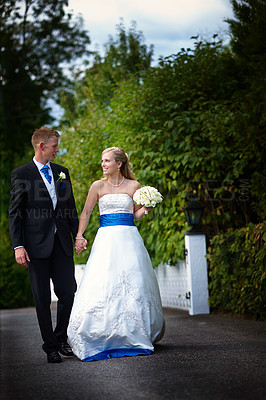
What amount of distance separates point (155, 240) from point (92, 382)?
7227mm

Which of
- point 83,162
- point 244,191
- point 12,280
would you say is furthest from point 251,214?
point 12,280

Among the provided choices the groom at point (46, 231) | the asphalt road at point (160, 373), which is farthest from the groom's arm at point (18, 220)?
the asphalt road at point (160, 373)

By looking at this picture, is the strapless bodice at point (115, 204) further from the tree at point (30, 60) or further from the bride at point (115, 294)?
→ the tree at point (30, 60)

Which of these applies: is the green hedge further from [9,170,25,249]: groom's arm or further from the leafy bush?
the leafy bush

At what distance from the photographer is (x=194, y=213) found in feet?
32.4

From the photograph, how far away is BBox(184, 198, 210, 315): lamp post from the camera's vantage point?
9.70 meters

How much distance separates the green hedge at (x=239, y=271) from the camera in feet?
25.6

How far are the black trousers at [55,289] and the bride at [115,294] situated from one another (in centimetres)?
12

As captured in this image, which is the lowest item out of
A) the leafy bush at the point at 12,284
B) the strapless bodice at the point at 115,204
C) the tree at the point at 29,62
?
the leafy bush at the point at 12,284

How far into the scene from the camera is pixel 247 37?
10.5 metres

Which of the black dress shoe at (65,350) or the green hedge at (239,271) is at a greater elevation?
the green hedge at (239,271)

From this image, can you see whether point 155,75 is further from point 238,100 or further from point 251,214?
point 251,214

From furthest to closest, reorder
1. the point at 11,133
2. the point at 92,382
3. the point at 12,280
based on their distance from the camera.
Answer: the point at 11,133 < the point at 12,280 < the point at 92,382

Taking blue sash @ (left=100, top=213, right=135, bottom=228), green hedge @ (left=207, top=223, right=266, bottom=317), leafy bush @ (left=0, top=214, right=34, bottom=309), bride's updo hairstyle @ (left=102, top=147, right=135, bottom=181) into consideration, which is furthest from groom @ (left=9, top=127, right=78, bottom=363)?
leafy bush @ (left=0, top=214, right=34, bottom=309)
